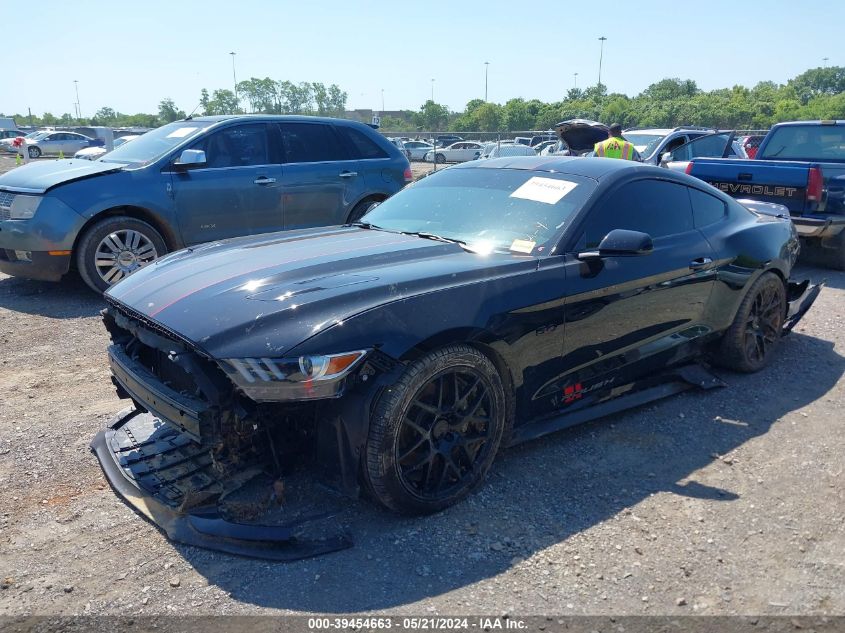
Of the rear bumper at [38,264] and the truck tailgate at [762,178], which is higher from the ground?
the truck tailgate at [762,178]

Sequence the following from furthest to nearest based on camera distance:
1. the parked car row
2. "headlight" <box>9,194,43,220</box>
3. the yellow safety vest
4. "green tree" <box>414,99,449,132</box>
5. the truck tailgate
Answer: "green tree" <box>414,99,449,132</box>
the parked car row
the yellow safety vest
the truck tailgate
"headlight" <box>9,194,43,220</box>

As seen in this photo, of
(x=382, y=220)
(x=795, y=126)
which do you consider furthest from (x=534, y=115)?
(x=382, y=220)

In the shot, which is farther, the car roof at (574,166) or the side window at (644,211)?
the car roof at (574,166)

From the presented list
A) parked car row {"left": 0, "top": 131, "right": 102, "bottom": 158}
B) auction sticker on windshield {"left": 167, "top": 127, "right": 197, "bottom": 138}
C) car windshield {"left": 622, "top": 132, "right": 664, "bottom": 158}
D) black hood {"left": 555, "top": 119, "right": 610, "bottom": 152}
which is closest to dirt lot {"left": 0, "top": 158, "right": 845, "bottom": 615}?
auction sticker on windshield {"left": 167, "top": 127, "right": 197, "bottom": 138}

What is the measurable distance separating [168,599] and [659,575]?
1944 millimetres

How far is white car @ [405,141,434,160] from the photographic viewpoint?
3927cm

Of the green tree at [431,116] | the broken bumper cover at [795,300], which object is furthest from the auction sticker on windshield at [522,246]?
the green tree at [431,116]

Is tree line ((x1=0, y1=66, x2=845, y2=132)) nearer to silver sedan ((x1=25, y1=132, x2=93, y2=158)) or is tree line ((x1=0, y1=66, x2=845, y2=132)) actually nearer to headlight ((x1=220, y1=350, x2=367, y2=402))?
silver sedan ((x1=25, y1=132, x2=93, y2=158))

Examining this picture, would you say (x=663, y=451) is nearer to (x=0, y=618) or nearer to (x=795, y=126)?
(x=0, y=618)

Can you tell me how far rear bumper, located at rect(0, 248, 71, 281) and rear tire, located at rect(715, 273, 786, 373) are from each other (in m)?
5.86

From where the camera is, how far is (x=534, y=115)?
64.9m

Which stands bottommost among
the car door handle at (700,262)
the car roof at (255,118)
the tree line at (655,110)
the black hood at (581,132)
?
the car door handle at (700,262)

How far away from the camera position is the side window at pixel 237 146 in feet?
23.9

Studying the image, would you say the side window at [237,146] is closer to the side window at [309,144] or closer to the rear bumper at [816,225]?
the side window at [309,144]
